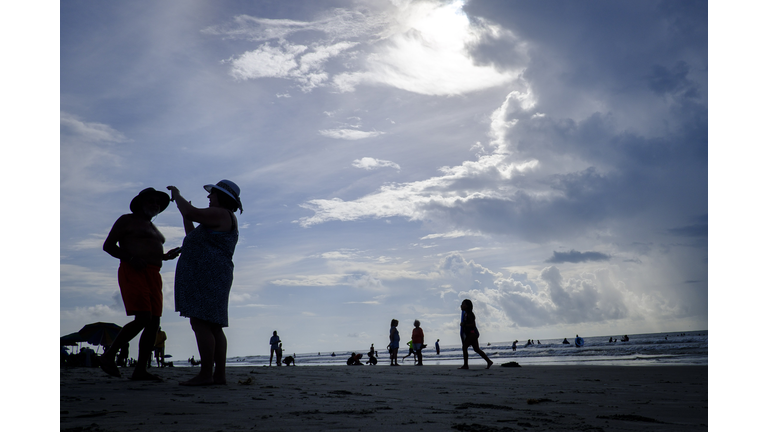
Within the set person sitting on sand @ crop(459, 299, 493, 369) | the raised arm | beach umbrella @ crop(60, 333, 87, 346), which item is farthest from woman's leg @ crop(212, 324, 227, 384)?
beach umbrella @ crop(60, 333, 87, 346)

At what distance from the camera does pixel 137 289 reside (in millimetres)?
4613

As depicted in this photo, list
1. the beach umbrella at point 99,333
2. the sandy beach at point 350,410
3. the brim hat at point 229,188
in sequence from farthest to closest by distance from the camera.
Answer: the beach umbrella at point 99,333, the brim hat at point 229,188, the sandy beach at point 350,410

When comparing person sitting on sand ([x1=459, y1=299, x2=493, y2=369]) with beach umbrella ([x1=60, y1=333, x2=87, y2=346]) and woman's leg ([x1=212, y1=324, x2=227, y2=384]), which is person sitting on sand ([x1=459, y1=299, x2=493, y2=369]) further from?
beach umbrella ([x1=60, y1=333, x2=87, y2=346])

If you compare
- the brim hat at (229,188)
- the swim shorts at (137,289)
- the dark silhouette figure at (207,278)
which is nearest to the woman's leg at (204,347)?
the dark silhouette figure at (207,278)

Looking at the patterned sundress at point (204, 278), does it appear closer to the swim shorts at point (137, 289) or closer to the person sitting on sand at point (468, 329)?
the swim shorts at point (137, 289)

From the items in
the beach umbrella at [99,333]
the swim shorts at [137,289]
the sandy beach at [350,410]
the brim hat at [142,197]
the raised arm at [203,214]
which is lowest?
the beach umbrella at [99,333]

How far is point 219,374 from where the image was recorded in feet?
14.4

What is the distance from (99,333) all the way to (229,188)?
14127 mm

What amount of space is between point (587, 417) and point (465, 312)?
7.55 metres

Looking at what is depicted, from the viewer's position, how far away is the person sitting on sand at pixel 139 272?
4.57m

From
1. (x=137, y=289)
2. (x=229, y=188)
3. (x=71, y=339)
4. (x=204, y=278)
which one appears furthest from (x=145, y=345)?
(x=71, y=339)

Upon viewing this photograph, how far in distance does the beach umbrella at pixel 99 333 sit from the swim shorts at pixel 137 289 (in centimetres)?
1289

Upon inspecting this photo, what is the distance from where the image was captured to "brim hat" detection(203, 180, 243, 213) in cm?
455

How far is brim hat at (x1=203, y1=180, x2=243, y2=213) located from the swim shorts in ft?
3.57
